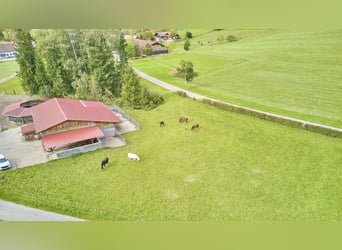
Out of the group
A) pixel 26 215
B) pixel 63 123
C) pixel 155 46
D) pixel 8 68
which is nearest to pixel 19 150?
pixel 63 123

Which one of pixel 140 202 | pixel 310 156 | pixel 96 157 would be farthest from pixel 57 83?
pixel 310 156

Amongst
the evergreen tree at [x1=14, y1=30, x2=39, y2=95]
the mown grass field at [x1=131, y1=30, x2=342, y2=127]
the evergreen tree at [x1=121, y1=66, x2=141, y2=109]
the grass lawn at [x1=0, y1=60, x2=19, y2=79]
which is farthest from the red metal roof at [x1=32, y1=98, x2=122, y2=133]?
the mown grass field at [x1=131, y1=30, x2=342, y2=127]

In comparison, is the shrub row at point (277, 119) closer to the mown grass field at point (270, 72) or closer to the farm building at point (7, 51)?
the mown grass field at point (270, 72)

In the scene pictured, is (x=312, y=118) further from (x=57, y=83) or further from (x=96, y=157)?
(x=57, y=83)

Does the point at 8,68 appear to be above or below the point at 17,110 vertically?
above

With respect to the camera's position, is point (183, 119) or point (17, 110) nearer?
point (17, 110)

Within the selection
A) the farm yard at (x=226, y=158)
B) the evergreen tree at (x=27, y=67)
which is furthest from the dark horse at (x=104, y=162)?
the evergreen tree at (x=27, y=67)

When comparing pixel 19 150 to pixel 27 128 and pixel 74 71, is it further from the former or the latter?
pixel 74 71
